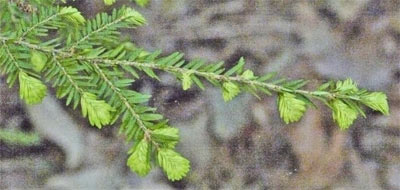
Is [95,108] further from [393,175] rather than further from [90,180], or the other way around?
[393,175]

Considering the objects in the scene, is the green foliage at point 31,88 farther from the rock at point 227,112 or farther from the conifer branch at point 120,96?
the rock at point 227,112

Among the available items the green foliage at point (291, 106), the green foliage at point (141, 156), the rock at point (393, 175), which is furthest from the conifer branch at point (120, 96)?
the rock at point (393, 175)

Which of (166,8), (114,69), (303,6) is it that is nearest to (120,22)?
(114,69)

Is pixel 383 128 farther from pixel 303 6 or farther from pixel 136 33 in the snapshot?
pixel 136 33

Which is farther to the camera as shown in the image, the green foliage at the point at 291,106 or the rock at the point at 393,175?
the rock at the point at 393,175

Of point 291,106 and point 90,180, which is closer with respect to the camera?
point 291,106

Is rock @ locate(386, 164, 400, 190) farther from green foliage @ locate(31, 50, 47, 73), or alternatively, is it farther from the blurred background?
green foliage @ locate(31, 50, 47, 73)

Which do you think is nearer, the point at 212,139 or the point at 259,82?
the point at 259,82

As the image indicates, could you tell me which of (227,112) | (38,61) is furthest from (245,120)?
(38,61)
